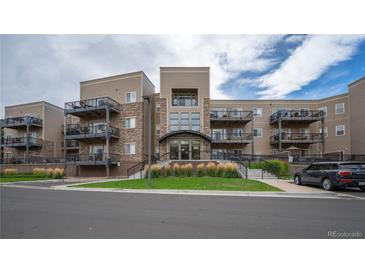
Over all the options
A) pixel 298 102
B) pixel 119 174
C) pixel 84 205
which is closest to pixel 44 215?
pixel 84 205

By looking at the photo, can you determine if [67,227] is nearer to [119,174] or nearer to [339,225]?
[339,225]

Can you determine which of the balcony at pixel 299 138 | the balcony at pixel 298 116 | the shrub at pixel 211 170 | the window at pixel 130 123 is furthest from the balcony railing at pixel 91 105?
the balcony at pixel 299 138

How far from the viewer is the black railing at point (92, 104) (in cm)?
2282

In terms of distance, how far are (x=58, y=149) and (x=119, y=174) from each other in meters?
16.1

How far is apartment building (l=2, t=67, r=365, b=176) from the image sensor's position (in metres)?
23.4

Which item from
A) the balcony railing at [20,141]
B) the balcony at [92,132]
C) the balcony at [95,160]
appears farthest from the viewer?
the balcony railing at [20,141]

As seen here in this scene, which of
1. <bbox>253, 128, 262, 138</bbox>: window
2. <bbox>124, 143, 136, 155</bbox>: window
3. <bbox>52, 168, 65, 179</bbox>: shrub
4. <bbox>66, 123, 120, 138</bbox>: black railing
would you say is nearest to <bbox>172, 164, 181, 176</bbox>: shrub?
<bbox>124, 143, 136, 155</bbox>: window

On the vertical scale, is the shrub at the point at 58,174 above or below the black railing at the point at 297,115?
below

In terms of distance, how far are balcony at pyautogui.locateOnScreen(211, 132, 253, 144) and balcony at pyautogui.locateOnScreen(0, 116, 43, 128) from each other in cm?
2706

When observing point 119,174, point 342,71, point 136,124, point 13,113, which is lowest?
point 119,174

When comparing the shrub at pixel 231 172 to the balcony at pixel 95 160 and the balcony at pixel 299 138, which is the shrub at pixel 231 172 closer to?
the balcony at pixel 95 160

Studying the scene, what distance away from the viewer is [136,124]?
23.6 metres

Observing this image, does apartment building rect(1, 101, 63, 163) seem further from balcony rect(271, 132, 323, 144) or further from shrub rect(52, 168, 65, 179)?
balcony rect(271, 132, 323, 144)

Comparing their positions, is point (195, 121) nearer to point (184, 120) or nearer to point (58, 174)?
point (184, 120)
